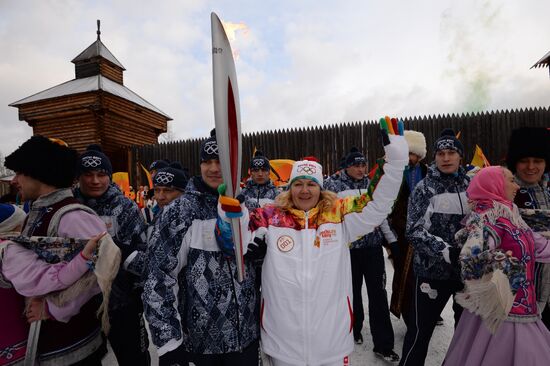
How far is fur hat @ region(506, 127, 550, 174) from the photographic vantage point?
2.81 meters

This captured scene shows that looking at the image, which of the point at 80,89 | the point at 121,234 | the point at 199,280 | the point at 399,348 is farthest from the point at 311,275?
the point at 80,89

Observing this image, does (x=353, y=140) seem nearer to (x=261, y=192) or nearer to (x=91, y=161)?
(x=261, y=192)

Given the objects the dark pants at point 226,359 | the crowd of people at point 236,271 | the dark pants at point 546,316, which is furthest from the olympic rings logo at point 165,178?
the dark pants at point 546,316

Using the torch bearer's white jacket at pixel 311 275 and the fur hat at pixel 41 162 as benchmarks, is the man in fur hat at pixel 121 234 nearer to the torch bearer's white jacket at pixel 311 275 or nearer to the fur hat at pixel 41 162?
the fur hat at pixel 41 162

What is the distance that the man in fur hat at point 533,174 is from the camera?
2713mm

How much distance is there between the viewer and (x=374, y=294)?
394 centimetres

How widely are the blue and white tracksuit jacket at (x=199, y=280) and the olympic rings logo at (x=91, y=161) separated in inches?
54.4

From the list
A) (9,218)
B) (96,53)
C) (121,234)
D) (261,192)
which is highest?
(96,53)

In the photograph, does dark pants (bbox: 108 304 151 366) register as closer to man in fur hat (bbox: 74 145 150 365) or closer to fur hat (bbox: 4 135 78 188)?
man in fur hat (bbox: 74 145 150 365)

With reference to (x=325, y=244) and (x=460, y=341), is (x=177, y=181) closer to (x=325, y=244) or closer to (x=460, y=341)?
(x=325, y=244)

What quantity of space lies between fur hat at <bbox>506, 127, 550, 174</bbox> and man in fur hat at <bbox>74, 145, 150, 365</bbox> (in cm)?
345

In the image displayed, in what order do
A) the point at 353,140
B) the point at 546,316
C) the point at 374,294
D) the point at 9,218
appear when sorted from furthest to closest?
1. the point at 353,140
2. the point at 374,294
3. the point at 546,316
4. the point at 9,218

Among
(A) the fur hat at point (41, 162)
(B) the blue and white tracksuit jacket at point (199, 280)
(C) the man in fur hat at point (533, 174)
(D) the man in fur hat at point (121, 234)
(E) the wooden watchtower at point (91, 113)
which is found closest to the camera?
(B) the blue and white tracksuit jacket at point (199, 280)

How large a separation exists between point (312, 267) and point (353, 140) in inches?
411
